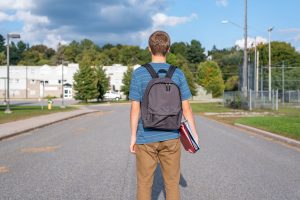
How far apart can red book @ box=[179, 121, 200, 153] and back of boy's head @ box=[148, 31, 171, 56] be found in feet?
2.53

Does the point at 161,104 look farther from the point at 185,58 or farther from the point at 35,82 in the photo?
the point at 185,58

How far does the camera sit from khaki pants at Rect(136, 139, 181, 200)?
448 centimetres

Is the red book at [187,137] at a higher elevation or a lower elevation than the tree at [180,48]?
lower

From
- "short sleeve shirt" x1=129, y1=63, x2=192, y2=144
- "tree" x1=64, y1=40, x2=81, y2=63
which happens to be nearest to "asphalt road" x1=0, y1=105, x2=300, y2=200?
"short sleeve shirt" x1=129, y1=63, x2=192, y2=144

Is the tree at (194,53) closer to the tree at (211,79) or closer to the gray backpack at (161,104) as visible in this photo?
the tree at (211,79)

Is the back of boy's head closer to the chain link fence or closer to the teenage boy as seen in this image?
the teenage boy

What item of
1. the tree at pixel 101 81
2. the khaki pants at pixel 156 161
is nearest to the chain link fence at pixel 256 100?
the khaki pants at pixel 156 161

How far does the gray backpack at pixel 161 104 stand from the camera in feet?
14.3

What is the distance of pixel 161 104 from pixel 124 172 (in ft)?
15.2

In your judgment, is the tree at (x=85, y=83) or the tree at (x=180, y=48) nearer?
the tree at (x=85, y=83)

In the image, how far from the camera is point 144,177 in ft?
15.0

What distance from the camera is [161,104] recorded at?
171 inches

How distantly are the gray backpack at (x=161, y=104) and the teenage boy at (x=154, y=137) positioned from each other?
0.08 meters

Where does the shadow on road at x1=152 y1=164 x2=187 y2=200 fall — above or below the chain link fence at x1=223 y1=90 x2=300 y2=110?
below
